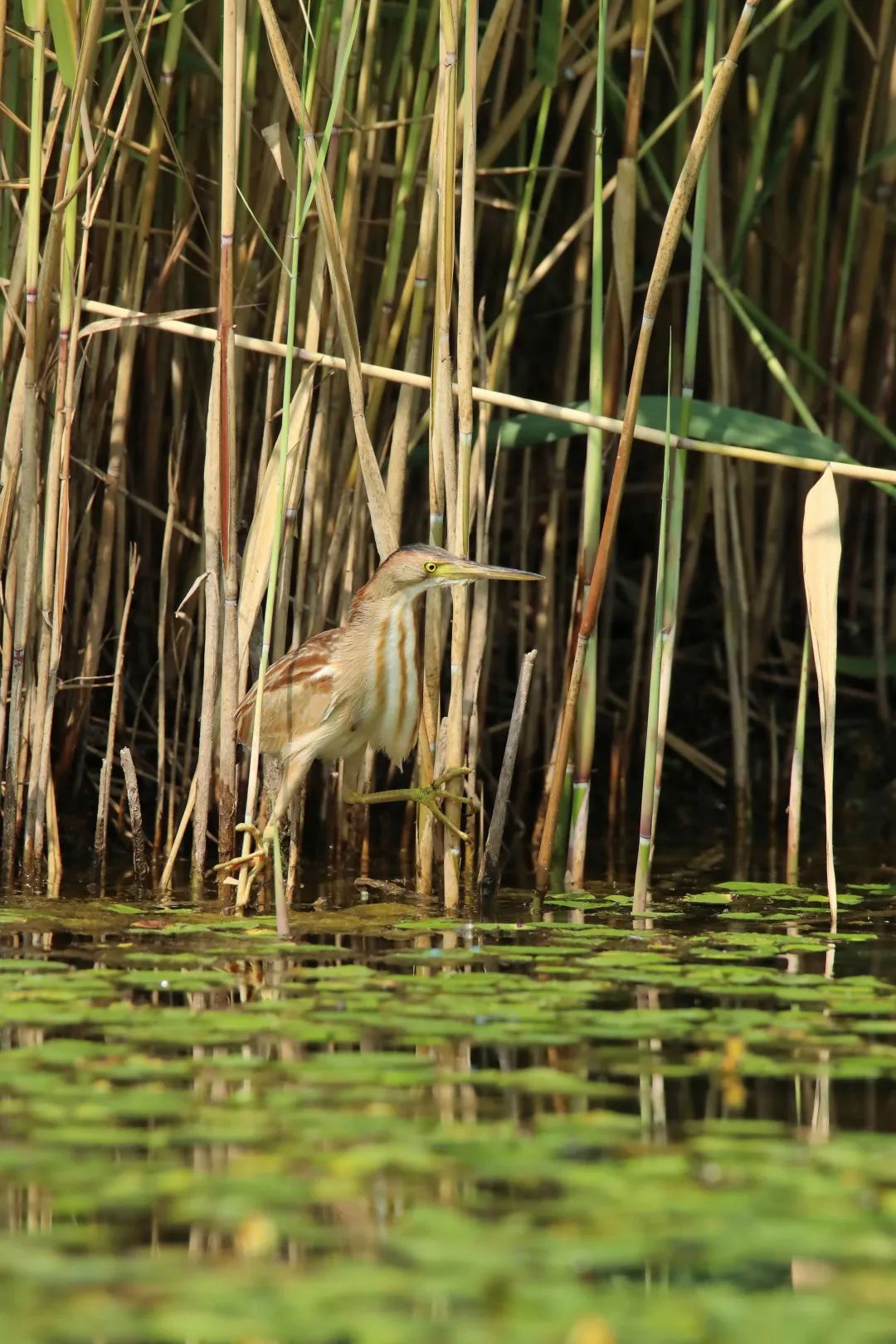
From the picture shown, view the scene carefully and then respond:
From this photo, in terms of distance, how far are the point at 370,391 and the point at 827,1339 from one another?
3351 mm

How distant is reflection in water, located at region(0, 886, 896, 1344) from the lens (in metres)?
1.88

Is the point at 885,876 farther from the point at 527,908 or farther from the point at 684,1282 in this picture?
the point at 684,1282

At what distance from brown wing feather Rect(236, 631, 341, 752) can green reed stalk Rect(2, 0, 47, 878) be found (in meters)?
0.58

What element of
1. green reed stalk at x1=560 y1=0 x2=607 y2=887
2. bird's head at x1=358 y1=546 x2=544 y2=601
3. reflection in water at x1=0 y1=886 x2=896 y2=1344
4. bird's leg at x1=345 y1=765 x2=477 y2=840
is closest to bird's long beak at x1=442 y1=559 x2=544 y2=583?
bird's head at x1=358 y1=546 x2=544 y2=601

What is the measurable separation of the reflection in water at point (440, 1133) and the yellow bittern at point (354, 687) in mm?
863

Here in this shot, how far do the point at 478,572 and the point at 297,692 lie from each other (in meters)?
0.63

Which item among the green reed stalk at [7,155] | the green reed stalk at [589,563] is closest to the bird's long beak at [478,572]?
the green reed stalk at [589,563]

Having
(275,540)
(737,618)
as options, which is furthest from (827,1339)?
(737,618)

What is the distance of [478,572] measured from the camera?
4.34 meters

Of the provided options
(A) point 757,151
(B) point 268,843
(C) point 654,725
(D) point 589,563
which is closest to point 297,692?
(B) point 268,843

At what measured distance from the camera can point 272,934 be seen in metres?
3.88

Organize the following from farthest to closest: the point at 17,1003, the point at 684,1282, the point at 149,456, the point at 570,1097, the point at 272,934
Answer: the point at 149,456
the point at 272,934
the point at 17,1003
the point at 570,1097
the point at 684,1282

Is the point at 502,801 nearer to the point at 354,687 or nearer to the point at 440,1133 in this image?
the point at 354,687

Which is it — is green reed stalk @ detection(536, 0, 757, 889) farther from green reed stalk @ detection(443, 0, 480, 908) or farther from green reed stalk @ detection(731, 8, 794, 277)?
green reed stalk @ detection(731, 8, 794, 277)
